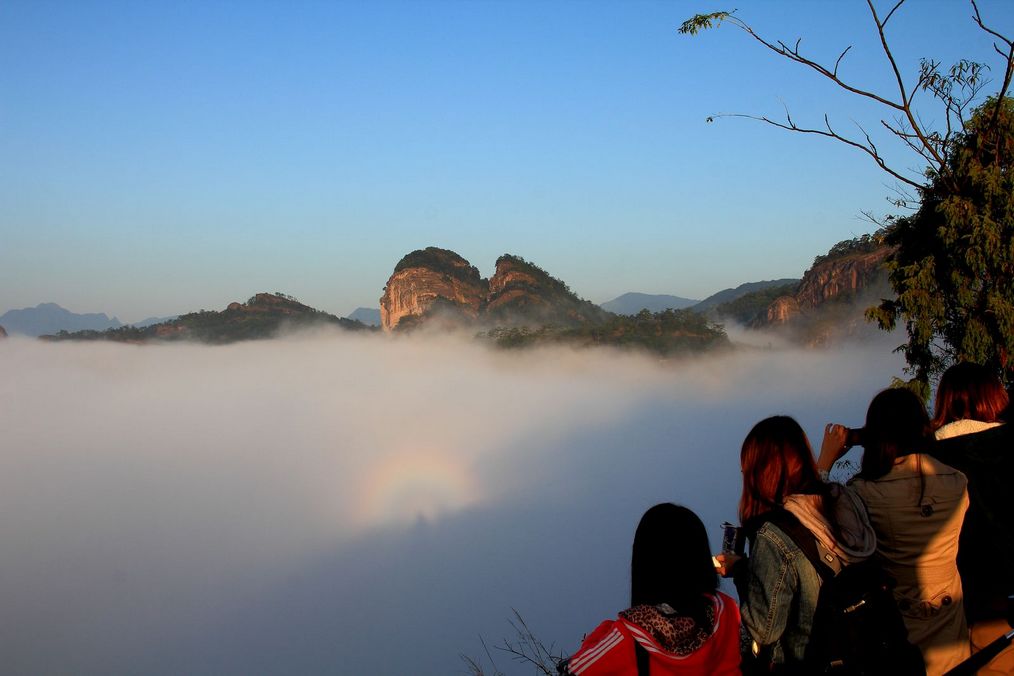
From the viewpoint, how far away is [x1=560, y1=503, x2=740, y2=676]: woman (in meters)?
2.07

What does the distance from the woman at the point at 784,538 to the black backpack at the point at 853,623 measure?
0.02 metres

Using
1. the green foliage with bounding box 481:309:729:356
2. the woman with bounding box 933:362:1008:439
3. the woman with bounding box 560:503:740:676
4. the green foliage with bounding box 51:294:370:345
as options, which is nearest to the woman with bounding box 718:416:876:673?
the woman with bounding box 560:503:740:676

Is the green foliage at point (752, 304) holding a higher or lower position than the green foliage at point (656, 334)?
higher

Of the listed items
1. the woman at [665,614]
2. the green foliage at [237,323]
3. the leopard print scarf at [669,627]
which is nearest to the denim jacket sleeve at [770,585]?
the woman at [665,614]

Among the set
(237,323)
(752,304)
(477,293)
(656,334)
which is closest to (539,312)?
(477,293)

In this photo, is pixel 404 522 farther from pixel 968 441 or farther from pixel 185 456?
pixel 968 441

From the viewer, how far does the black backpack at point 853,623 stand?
2.44 meters

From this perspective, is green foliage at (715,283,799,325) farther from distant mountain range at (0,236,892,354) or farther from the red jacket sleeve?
the red jacket sleeve

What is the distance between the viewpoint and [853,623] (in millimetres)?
2467

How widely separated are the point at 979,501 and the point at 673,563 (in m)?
1.81

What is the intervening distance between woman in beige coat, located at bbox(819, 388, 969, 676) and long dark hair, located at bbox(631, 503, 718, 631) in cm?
104

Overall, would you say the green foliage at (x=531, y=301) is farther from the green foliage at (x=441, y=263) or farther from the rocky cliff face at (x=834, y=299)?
the rocky cliff face at (x=834, y=299)

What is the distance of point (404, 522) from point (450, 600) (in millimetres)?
19129

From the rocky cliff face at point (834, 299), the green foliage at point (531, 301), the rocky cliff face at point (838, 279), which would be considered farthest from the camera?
the green foliage at point (531, 301)
